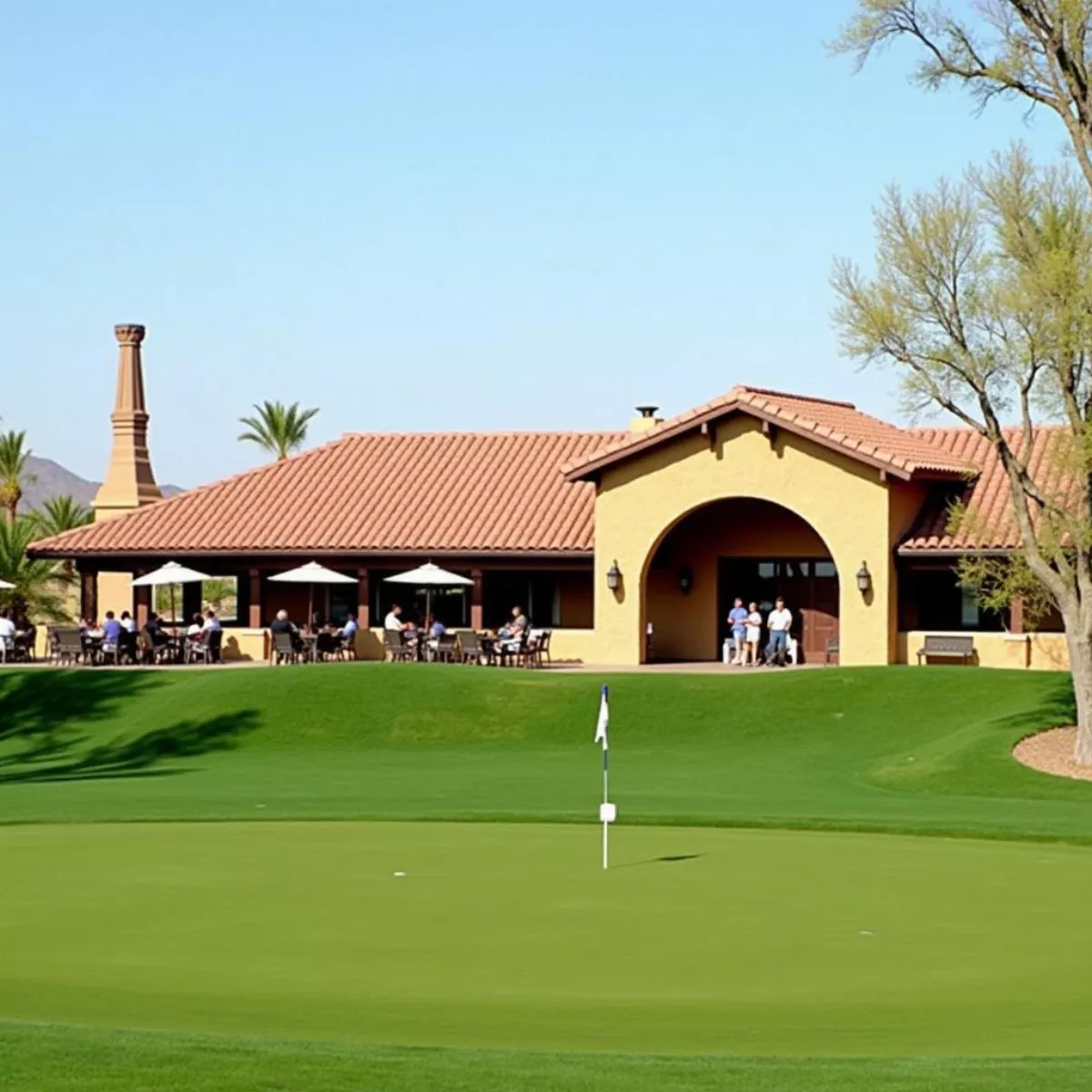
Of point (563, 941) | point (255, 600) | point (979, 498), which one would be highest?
point (979, 498)

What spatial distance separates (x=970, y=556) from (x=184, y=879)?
2748cm

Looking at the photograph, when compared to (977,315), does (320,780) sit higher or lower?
lower

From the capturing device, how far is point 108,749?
122 feet

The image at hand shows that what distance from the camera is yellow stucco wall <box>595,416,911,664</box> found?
141ft

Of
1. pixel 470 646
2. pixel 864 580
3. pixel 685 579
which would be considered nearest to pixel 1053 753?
pixel 864 580

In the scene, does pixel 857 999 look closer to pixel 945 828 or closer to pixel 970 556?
pixel 945 828

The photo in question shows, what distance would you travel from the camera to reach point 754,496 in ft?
145

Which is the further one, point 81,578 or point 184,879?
point 81,578

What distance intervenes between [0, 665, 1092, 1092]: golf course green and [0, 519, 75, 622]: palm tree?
27.1m

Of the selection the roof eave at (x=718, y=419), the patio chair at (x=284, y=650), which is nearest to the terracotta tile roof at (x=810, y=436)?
the roof eave at (x=718, y=419)

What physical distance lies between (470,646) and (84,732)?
29.4 feet

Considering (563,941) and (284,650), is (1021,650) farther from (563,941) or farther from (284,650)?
(563,941)

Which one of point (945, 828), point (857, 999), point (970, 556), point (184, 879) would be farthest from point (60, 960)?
point (970, 556)

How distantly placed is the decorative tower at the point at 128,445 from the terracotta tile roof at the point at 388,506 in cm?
614
